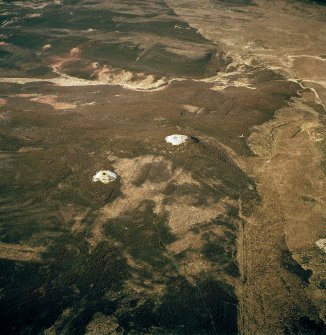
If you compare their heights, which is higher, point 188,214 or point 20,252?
point 188,214

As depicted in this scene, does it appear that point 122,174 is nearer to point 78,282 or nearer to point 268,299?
point 78,282

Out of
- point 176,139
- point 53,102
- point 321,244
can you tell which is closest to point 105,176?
point 176,139

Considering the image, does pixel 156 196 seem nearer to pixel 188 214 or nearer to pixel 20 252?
pixel 188 214

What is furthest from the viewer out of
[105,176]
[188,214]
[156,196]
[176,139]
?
[176,139]

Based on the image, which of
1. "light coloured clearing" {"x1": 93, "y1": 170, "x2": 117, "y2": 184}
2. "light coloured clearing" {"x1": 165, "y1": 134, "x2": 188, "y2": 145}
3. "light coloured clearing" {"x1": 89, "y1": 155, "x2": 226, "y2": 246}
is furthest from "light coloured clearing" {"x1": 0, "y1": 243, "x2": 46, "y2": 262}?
"light coloured clearing" {"x1": 165, "y1": 134, "x2": 188, "y2": 145}

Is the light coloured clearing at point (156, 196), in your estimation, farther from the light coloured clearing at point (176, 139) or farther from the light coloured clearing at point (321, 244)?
the light coloured clearing at point (321, 244)

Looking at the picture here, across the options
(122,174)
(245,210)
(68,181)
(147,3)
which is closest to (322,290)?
(245,210)

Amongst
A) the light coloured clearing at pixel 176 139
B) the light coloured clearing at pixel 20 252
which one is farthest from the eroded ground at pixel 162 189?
the light coloured clearing at pixel 176 139
